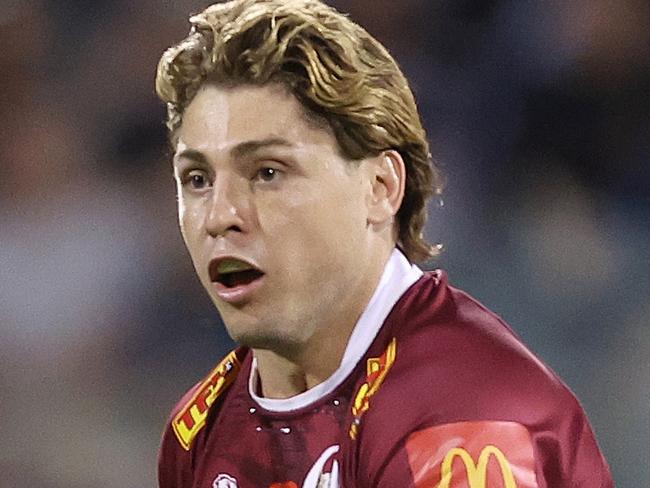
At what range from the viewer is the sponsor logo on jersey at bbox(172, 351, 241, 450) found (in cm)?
134

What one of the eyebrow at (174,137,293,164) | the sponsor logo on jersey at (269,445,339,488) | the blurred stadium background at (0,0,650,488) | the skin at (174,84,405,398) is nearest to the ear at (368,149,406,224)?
the skin at (174,84,405,398)

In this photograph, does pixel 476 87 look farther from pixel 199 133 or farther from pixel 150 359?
pixel 199 133

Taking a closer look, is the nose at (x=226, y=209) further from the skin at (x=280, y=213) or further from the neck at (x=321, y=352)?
the neck at (x=321, y=352)

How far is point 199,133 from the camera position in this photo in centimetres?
116

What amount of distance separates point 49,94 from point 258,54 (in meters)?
1.23

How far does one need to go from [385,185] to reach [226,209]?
0.60ft

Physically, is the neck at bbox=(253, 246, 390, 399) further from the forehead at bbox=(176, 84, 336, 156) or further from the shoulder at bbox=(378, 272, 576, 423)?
the forehead at bbox=(176, 84, 336, 156)

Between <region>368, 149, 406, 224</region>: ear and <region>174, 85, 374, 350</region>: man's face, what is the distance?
0.8 inches

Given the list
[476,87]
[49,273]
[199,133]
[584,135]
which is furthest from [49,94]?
[199,133]

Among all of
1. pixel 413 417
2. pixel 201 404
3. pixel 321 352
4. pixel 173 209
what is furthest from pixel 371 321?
pixel 173 209

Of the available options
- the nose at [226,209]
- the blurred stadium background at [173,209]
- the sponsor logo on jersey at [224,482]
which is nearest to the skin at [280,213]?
the nose at [226,209]

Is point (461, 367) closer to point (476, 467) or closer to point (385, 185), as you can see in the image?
point (476, 467)

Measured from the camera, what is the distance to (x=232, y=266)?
3.73 feet

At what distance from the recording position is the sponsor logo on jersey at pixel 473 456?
3.18 ft
